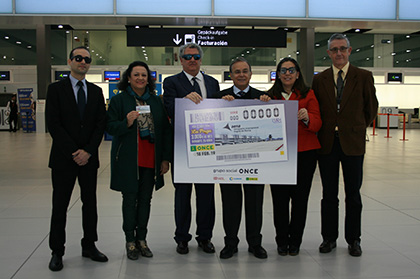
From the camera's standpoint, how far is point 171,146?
3785 mm

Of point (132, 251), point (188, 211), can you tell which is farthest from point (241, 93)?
point (132, 251)

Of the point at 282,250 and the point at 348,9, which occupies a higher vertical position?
A: the point at 348,9

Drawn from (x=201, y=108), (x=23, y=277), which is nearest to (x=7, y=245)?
(x=23, y=277)

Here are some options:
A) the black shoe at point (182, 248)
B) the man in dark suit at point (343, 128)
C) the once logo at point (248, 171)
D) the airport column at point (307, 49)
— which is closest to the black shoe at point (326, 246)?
the man in dark suit at point (343, 128)

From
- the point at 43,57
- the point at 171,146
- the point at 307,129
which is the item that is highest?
the point at 43,57

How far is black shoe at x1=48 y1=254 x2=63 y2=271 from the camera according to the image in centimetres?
333

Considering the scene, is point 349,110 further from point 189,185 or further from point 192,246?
point 192,246

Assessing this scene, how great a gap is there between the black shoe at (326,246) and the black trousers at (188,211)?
969 millimetres

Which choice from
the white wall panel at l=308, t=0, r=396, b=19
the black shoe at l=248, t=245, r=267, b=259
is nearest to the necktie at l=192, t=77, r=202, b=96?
the black shoe at l=248, t=245, r=267, b=259

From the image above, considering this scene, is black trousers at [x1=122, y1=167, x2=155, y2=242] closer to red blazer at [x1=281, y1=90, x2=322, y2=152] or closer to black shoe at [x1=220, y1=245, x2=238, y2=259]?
black shoe at [x1=220, y1=245, x2=238, y2=259]

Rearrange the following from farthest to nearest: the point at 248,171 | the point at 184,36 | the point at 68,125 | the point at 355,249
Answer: the point at 184,36
the point at 355,249
the point at 248,171
the point at 68,125

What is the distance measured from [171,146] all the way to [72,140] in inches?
33.0

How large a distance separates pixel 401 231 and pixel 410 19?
425 centimetres

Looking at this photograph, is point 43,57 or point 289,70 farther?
point 43,57
